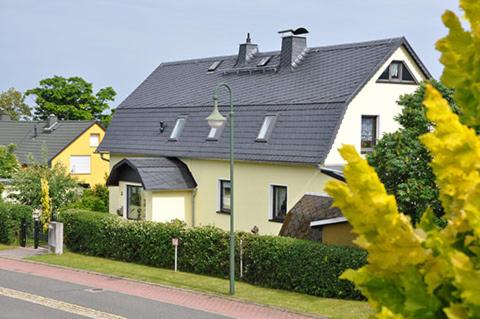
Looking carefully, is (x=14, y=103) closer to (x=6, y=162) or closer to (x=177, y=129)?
(x=6, y=162)

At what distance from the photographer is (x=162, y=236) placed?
2606cm

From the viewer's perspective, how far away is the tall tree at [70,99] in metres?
82.8

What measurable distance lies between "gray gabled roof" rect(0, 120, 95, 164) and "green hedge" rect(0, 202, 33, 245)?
22.0 meters

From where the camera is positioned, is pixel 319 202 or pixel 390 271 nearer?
pixel 390 271

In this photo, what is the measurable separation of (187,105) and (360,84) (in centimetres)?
934

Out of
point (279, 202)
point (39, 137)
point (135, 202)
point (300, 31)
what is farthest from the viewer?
point (39, 137)

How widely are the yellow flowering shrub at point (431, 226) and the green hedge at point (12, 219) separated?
104ft

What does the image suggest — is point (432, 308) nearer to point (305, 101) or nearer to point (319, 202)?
point (319, 202)

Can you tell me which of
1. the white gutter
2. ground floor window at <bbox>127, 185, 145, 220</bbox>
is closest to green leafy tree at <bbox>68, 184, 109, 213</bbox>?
ground floor window at <bbox>127, 185, 145, 220</bbox>

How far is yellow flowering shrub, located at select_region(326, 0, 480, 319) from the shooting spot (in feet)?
7.83

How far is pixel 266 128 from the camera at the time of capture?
99.5 feet

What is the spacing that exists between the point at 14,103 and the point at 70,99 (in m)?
26.3

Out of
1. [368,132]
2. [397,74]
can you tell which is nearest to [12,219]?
[368,132]

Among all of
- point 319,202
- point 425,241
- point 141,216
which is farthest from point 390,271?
point 141,216
